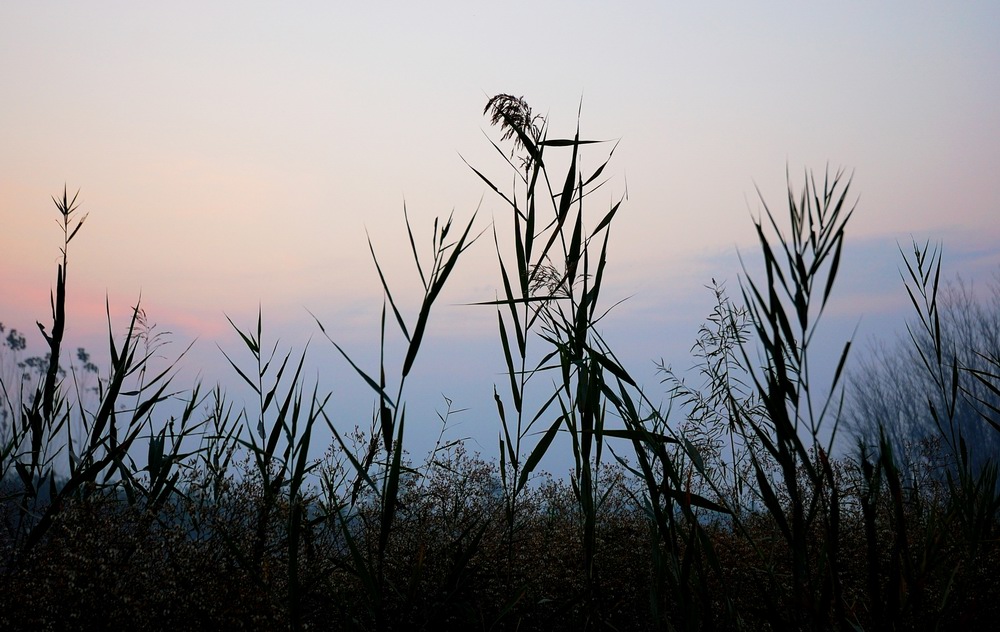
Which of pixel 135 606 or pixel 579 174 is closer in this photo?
pixel 135 606

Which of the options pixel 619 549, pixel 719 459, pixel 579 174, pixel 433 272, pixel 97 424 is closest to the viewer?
pixel 433 272

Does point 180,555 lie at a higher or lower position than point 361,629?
higher

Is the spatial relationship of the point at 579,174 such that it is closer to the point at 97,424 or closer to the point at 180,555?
the point at 180,555

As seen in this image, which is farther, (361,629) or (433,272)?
(361,629)

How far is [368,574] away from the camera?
2180mm

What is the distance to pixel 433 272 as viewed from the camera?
2342mm

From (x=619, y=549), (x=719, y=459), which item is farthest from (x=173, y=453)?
(x=719, y=459)

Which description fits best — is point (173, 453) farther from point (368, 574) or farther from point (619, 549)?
point (619, 549)

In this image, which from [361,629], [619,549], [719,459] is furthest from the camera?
[719,459]

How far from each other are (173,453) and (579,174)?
200cm

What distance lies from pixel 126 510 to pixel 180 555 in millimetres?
242

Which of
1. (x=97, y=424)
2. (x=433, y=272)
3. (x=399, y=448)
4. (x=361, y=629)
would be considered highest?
(x=433, y=272)

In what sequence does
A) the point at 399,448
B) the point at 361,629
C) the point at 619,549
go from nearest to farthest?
the point at 399,448 → the point at 361,629 → the point at 619,549

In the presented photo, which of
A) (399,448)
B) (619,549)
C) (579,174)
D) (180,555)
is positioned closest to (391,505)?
(399,448)
